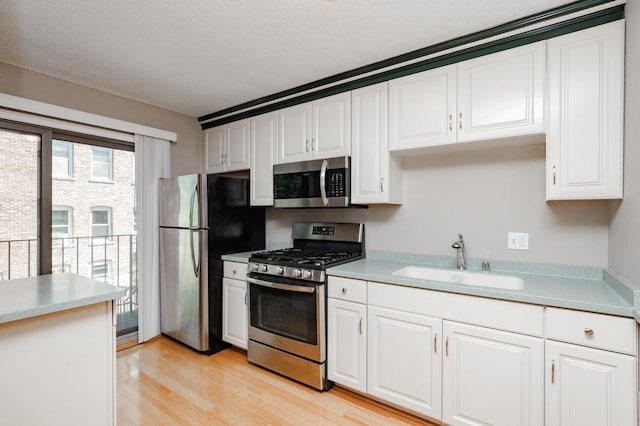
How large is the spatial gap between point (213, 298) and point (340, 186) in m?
1.60

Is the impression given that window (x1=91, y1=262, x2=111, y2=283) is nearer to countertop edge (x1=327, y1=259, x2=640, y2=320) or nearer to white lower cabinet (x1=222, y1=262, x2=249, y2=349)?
white lower cabinet (x1=222, y1=262, x2=249, y2=349)

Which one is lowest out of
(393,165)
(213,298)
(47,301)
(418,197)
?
(213,298)

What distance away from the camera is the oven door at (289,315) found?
229 cm

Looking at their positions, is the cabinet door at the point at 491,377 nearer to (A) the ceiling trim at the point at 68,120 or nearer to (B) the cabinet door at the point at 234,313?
(B) the cabinet door at the point at 234,313

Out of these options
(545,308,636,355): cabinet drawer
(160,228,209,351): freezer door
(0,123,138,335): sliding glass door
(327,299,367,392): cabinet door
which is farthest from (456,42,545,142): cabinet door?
(0,123,138,335): sliding glass door

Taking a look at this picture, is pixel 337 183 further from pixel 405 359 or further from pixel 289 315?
pixel 405 359

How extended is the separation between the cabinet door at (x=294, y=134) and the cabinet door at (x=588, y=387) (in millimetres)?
2164

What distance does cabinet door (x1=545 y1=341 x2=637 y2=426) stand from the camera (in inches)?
54.0

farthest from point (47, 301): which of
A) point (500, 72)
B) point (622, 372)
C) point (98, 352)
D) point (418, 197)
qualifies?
point (500, 72)

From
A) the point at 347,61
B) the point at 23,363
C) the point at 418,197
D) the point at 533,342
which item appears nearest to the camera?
the point at 23,363

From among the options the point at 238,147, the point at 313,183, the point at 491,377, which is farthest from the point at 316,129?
the point at 491,377

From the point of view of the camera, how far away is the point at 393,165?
2.46 metres

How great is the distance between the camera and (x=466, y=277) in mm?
2215

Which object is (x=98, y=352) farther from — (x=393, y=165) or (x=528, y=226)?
(x=528, y=226)
